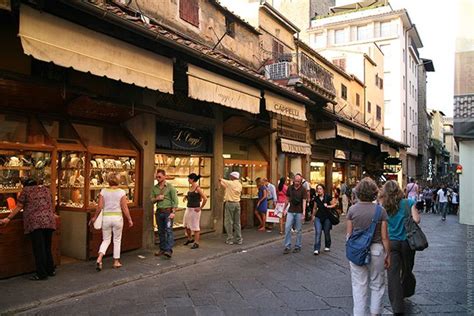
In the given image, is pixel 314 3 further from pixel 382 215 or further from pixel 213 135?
pixel 382 215

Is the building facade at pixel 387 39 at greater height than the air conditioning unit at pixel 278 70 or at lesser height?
greater

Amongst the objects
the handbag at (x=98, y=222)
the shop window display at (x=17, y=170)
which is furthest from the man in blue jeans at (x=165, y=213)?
the shop window display at (x=17, y=170)

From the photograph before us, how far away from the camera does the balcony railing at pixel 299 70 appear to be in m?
15.7

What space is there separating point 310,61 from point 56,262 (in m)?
14.8

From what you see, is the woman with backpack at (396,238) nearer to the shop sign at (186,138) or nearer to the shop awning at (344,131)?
the shop sign at (186,138)

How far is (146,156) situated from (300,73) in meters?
9.92

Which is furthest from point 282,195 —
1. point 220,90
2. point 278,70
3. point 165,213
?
point 165,213

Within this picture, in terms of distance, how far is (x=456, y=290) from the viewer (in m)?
6.70

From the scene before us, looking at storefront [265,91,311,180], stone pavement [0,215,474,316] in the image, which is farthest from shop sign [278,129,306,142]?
stone pavement [0,215,474,316]

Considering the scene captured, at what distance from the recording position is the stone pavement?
18.6 feet

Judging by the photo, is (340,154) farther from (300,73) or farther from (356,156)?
(300,73)

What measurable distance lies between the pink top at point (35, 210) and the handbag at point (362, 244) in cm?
481

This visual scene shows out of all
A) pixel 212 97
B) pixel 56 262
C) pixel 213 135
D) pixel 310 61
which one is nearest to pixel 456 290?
pixel 212 97

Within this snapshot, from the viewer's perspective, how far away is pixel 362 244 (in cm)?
474
